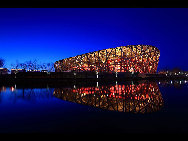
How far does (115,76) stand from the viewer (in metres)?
28.9

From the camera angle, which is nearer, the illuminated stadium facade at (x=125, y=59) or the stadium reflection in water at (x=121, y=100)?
the stadium reflection in water at (x=121, y=100)

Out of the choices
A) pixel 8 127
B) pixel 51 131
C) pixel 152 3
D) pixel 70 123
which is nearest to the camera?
pixel 51 131

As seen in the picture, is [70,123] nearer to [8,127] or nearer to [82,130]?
[82,130]

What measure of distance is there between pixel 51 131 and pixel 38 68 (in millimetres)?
106705

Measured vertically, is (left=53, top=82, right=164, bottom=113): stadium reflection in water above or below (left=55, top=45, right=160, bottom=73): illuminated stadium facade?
below

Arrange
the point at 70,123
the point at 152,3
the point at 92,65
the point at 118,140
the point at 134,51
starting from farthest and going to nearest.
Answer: the point at 92,65 → the point at 134,51 → the point at 152,3 → the point at 70,123 → the point at 118,140

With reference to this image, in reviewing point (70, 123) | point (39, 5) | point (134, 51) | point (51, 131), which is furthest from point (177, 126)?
point (134, 51)

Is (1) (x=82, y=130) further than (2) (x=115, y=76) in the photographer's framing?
No

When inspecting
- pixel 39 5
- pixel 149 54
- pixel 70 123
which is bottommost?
pixel 70 123

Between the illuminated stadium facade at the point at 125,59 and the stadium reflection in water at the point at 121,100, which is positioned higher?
the illuminated stadium facade at the point at 125,59

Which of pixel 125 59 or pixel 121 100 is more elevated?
pixel 125 59

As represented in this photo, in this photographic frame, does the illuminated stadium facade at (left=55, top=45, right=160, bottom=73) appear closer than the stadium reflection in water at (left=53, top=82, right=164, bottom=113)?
No

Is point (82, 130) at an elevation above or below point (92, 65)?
below

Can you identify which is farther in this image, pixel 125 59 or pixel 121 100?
pixel 125 59
